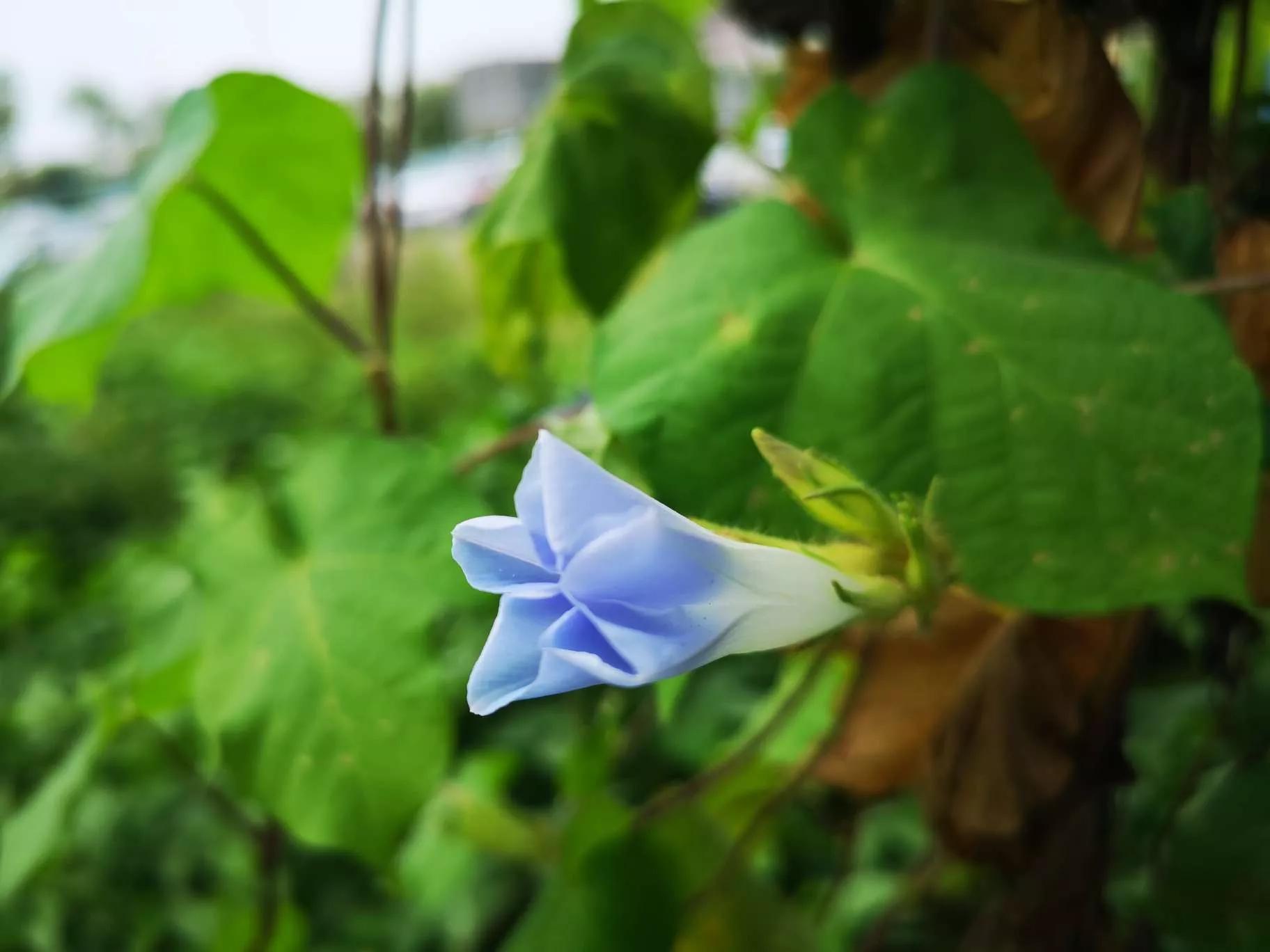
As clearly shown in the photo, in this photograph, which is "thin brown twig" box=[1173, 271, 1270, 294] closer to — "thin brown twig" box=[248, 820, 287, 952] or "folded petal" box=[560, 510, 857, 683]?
"folded petal" box=[560, 510, 857, 683]

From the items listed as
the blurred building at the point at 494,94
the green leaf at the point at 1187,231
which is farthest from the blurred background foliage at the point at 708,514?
the blurred building at the point at 494,94

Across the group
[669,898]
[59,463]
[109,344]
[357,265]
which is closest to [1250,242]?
[669,898]

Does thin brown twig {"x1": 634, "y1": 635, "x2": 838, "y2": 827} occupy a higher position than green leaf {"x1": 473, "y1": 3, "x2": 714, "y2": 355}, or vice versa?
green leaf {"x1": 473, "y1": 3, "x2": 714, "y2": 355}

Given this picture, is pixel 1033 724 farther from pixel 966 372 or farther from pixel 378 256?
pixel 378 256

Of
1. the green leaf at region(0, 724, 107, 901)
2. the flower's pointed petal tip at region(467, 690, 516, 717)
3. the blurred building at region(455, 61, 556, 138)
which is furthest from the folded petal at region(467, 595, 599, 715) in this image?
the blurred building at region(455, 61, 556, 138)

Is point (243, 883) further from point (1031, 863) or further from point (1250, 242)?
point (1250, 242)

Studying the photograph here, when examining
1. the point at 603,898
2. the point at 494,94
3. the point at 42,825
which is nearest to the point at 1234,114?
the point at 603,898

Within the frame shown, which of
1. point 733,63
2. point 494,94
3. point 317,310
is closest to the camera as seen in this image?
point 317,310
